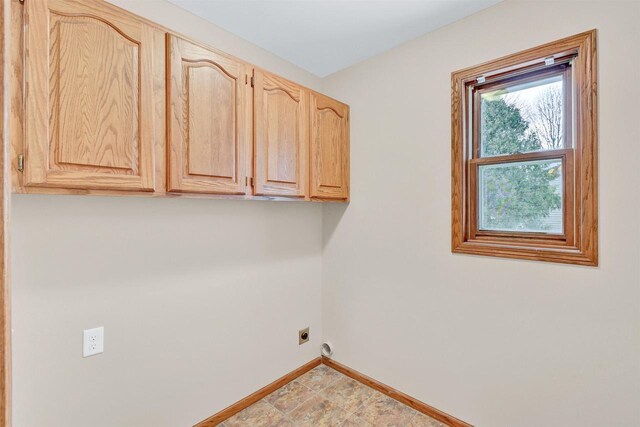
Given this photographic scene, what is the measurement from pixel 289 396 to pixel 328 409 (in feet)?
0.99

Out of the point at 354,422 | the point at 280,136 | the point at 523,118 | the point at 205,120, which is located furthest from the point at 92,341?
the point at 523,118

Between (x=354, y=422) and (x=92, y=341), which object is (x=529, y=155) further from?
(x=92, y=341)

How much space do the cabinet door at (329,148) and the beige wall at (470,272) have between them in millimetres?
84

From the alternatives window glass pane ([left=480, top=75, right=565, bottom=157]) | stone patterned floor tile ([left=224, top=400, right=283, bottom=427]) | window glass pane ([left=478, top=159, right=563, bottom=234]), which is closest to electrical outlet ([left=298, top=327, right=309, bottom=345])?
stone patterned floor tile ([left=224, top=400, right=283, bottom=427])

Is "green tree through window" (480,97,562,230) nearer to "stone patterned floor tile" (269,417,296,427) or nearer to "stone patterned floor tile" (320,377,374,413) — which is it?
"stone patterned floor tile" (320,377,374,413)

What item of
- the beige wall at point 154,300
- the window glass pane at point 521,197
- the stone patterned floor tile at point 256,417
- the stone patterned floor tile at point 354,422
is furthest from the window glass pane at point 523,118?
the stone patterned floor tile at point 256,417

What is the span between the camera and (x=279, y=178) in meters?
1.82

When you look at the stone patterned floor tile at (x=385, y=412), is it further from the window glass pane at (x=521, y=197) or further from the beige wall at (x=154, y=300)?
the window glass pane at (x=521, y=197)

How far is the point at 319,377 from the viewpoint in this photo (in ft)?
7.72

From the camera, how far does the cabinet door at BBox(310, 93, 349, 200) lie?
6.75 ft

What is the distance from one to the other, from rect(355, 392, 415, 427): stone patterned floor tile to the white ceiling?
2.42m

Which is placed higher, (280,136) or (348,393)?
(280,136)

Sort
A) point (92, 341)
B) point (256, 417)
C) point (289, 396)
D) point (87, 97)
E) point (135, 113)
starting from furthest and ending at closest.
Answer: point (289, 396) → point (256, 417) → point (92, 341) → point (135, 113) → point (87, 97)

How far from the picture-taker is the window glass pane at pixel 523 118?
5.14 feet
